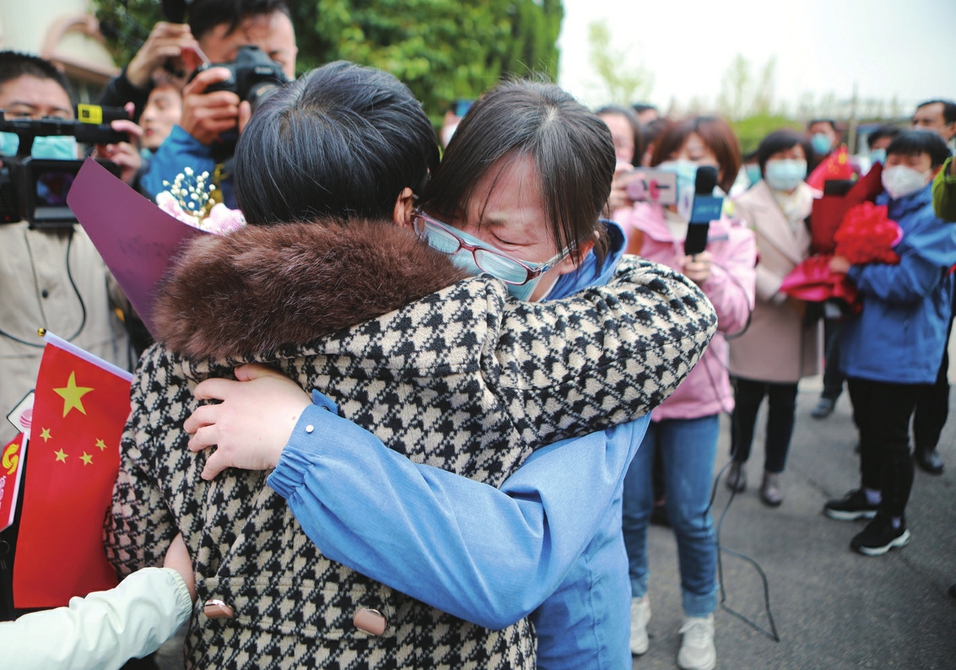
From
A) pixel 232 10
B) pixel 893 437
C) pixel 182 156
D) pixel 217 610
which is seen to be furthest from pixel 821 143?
pixel 217 610

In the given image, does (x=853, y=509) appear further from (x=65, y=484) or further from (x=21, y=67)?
(x=21, y=67)

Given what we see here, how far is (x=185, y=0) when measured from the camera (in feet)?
7.84

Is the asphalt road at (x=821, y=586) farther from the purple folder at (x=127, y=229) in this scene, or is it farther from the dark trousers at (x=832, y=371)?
the purple folder at (x=127, y=229)

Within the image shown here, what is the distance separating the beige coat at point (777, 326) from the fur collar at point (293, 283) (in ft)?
10.4

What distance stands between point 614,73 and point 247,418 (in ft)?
68.7

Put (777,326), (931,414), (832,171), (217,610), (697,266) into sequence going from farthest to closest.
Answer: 1. (832,171)
2. (931,414)
3. (777,326)
4. (697,266)
5. (217,610)

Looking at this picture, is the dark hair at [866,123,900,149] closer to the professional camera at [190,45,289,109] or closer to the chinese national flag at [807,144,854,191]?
the chinese national flag at [807,144,854,191]

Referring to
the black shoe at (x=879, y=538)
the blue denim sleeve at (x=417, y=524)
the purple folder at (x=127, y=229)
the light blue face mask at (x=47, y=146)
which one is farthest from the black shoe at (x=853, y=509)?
the light blue face mask at (x=47, y=146)

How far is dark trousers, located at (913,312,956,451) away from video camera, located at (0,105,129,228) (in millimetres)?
4832

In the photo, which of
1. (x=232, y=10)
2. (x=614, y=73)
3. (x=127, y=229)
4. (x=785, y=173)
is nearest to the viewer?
(x=127, y=229)

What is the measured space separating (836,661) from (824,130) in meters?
6.63

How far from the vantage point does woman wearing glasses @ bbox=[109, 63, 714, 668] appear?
0.86 meters

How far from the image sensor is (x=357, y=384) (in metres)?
0.89

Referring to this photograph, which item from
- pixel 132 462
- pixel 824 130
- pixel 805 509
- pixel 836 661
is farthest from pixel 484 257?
pixel 824 130
